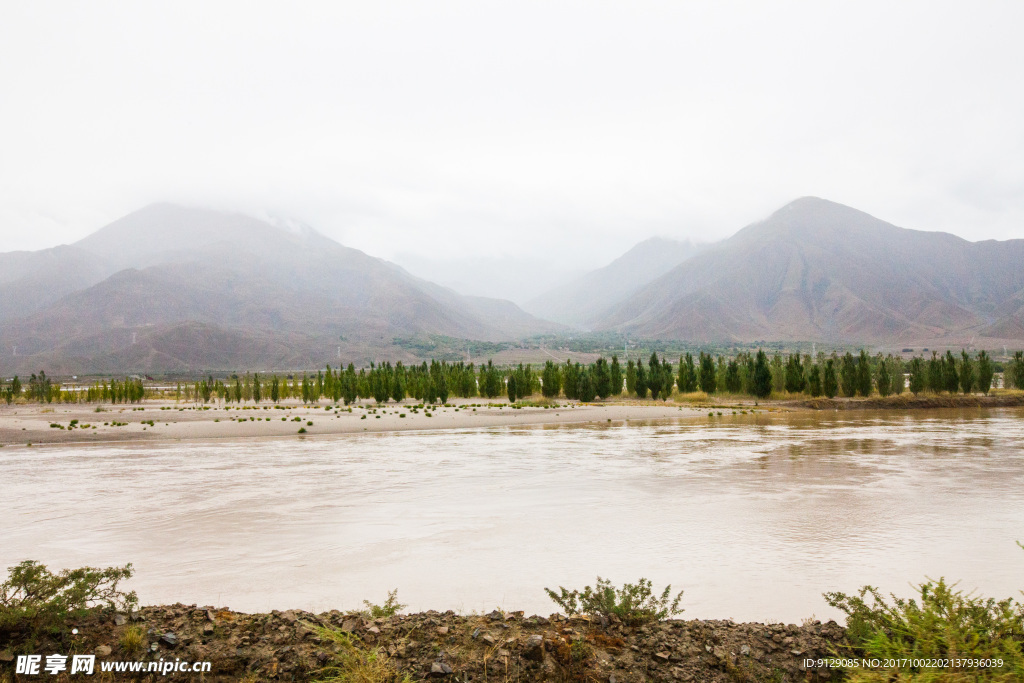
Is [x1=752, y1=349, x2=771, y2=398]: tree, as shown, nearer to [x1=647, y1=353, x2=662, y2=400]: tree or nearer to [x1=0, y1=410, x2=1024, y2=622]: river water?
[x1=647, y1=353, x2=662, y2=400]: tree

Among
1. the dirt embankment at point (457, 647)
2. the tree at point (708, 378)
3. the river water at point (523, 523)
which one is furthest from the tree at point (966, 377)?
the dirt embankment at point (457, 647)

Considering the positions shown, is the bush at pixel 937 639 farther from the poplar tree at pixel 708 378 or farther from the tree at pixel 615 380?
the poplar tree at pixel 708 378

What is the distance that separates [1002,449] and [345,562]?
2987 cm

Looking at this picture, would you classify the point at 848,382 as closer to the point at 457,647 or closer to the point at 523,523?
the point at 523,523

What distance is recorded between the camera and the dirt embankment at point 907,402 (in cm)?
6250

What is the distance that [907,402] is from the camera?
6469 cm

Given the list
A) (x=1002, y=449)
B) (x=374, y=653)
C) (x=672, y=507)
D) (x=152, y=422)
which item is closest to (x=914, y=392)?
(x=1002, y=449)

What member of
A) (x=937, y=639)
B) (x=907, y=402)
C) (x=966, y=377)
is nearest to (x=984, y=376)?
(x=966, y=377)

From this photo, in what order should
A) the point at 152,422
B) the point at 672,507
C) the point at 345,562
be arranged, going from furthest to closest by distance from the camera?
the point at 152,422, the point at 672,507, the point at 345,562

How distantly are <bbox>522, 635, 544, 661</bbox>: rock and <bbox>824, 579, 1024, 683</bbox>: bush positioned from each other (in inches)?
101

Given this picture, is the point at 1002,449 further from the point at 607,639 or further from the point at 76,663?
the point at 76,663

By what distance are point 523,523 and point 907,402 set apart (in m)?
64.8

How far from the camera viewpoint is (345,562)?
11109mm

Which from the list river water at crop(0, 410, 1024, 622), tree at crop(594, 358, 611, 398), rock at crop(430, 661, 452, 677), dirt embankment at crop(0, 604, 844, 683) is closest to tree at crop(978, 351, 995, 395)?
tree at crop(594, 358, 611, 398)
